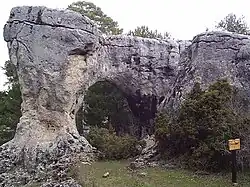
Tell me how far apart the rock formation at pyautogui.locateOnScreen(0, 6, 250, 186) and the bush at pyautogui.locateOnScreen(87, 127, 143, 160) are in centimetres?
66

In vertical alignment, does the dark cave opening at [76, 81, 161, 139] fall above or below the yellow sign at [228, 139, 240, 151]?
above

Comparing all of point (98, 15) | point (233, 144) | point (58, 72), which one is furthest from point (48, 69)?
point (98, 15)

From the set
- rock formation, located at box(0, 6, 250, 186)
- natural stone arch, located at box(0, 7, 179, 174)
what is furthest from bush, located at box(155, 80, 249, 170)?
natural stone arch, located at box(0, 7, 179, 174)

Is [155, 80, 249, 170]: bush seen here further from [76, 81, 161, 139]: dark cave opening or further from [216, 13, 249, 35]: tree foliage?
[216, 13, 249, 35]: tree foliage

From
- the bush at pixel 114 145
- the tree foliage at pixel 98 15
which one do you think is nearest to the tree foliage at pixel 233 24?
the tree foliage at pixel 98 15

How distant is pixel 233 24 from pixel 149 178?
1692cm

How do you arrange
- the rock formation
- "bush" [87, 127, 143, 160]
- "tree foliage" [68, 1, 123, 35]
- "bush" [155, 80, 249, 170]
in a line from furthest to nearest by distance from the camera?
"tree foliage" [68, 1, 123, 35]
"bush" [87, 127, 143, 160]
the rock formation
"bush" [155, 80, 249, 170]

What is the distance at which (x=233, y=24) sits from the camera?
27484 mm

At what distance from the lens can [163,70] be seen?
67.6 ft

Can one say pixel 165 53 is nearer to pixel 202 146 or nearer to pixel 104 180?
pixel 202 146

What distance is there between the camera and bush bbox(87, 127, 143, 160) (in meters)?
16.9

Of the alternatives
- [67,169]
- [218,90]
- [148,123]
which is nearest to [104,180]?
[67,169]

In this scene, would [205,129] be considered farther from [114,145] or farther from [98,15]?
[98,15]

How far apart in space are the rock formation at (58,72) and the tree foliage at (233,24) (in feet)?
30.8
